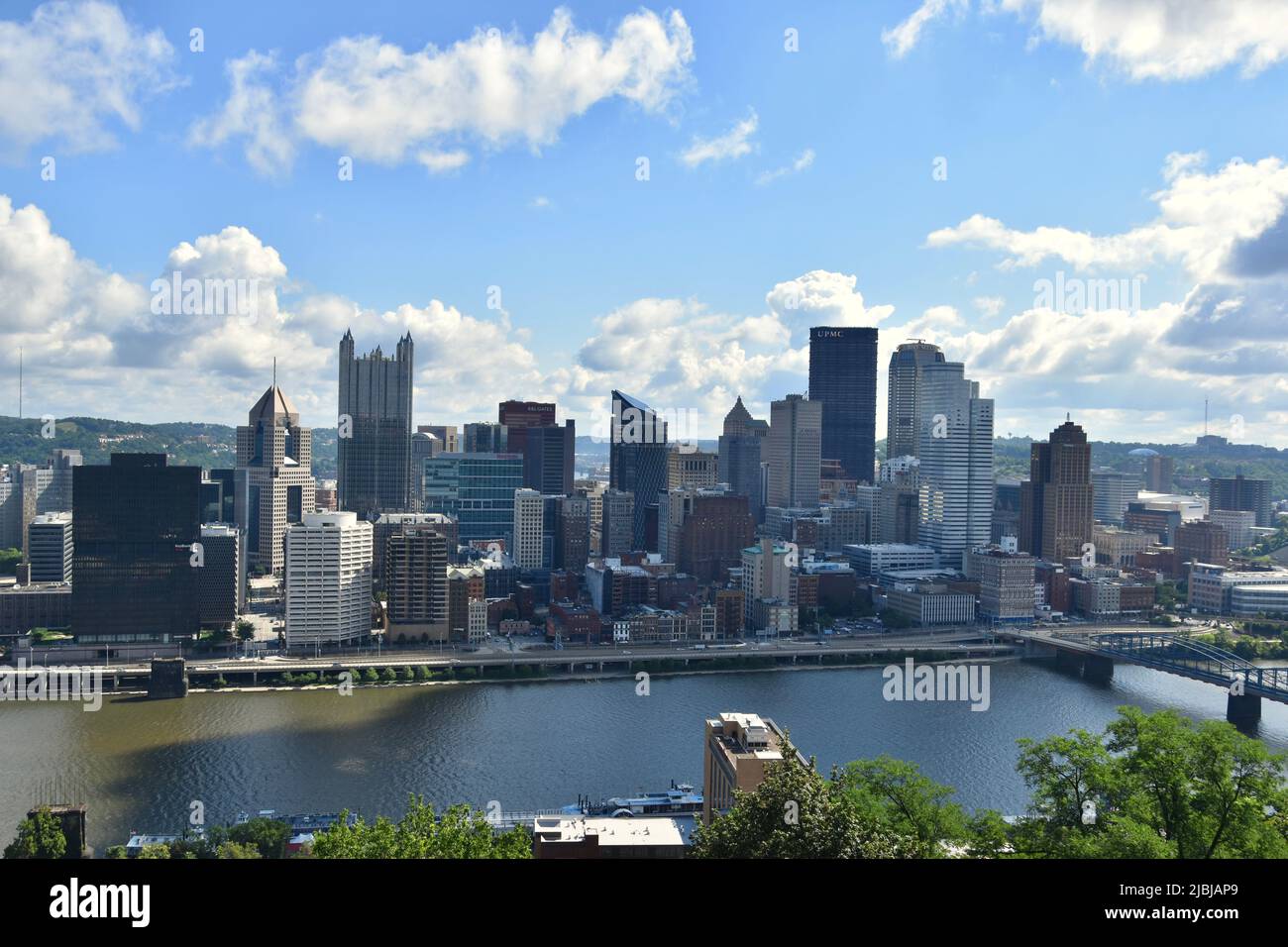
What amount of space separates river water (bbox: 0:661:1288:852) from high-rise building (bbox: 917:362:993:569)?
1302 centimetres

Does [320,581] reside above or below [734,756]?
above

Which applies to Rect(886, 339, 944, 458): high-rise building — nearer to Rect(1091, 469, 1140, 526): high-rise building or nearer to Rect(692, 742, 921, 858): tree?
Rect(1091, 469, 1140, 526): high-rise building

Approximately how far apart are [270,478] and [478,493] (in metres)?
6.86

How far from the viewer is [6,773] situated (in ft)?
38.9

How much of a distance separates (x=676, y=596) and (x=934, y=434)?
1277 centimetres

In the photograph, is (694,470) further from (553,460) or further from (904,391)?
(904,391)

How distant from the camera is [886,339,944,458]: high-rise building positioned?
49.3 metres

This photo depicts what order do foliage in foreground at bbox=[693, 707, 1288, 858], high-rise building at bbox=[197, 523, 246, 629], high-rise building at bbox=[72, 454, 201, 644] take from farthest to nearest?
high-rise building at bbox=[197, 523, 246, 629], high-rise building at bbox=[72, 454, 201, 644], foliage in foreground at bbox=[693, 707, 1288, 858]

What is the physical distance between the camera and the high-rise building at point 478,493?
33.3m

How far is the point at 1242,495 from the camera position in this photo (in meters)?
40.4

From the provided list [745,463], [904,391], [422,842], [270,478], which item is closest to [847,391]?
[904,391]

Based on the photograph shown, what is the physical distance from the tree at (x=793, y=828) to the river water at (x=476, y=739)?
7.22 meters

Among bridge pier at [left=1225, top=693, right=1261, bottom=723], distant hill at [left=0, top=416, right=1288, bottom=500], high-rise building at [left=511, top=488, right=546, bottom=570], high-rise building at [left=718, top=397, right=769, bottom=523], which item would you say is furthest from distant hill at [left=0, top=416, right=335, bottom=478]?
bridge pier at [left=1225, top=693, right=1261, bottom=723]
